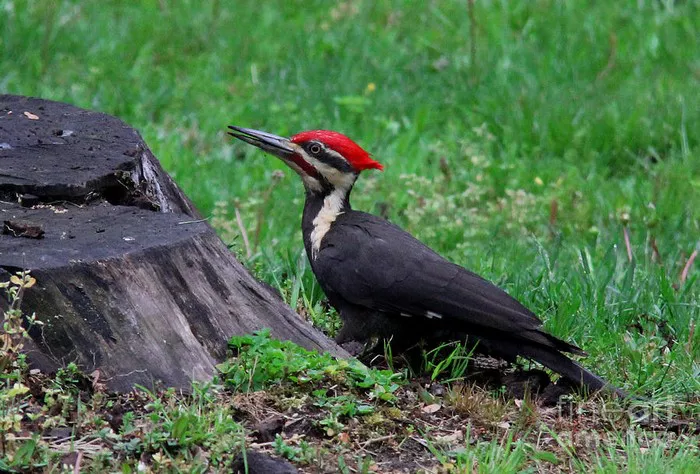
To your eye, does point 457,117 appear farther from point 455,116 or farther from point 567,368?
point 567,368

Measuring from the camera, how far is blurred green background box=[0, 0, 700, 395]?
5.70m

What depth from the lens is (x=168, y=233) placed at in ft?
13.1

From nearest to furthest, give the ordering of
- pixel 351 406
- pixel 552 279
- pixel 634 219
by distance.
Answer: pixel 351 406, pixel 552 279, pixel 634 219

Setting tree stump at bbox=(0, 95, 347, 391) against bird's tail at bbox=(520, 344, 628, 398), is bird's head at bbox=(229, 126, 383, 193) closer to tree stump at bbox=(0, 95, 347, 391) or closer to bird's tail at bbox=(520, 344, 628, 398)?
tree stump at bbox=(0, 95, 347, 391)

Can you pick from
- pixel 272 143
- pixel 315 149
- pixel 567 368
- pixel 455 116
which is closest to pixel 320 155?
pixel 315 149

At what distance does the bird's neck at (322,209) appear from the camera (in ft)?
17.0

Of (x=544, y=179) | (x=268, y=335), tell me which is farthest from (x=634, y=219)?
(x=268, y=335)

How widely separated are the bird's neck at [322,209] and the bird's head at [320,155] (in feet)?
0.08

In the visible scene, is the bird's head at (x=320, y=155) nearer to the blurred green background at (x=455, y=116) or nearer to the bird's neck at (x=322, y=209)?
the bird's neck at (x=322, y=209)

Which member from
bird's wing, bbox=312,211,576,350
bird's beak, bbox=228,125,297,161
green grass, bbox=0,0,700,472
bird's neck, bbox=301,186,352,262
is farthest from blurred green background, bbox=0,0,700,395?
bird's beak, bbox=228,125,297,161

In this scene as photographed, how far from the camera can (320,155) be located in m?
5.22

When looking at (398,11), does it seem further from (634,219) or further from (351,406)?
(351,406)

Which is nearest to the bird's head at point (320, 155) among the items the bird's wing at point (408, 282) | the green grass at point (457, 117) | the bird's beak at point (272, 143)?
the bird's beak at point (272, 143)

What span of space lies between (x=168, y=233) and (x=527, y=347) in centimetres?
149
